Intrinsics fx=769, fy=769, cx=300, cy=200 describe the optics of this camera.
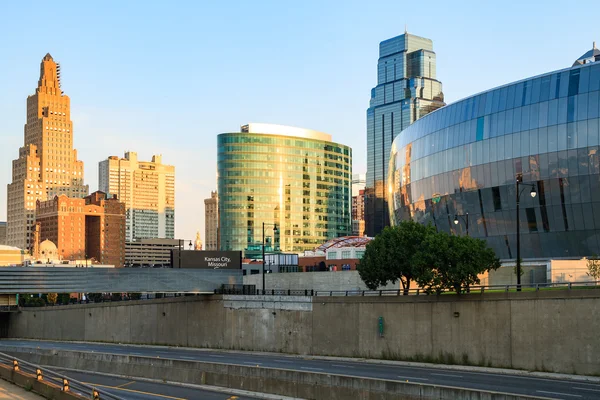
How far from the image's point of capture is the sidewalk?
28.6 meters

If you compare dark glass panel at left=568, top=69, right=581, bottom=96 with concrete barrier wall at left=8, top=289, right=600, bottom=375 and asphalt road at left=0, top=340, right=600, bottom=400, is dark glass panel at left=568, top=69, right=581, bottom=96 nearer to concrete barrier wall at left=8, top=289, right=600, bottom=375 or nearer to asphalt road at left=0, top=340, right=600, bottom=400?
concrete barrier wall at left=8, top=289, right=600, bottom=375

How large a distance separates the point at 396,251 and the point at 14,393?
137 feet

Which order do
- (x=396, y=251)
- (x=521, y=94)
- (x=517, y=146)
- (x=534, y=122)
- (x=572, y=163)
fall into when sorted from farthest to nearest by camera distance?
(x=521, y=94) < (x=517, y=146) < (x=534, y=122) < (x=572, y=163) < (x=396, y=251)

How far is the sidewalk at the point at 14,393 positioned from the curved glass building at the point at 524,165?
2223 inches

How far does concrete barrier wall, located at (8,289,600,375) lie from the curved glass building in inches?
962

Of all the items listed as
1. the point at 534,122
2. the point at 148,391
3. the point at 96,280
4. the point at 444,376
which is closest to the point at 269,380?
the point at 148,391

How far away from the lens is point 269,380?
133 feet

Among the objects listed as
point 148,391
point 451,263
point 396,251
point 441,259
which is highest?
point 396,251

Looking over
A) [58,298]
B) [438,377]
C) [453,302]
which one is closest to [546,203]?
[453,302]

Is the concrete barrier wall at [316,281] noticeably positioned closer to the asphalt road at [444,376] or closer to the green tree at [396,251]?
the green tree at [396,251]

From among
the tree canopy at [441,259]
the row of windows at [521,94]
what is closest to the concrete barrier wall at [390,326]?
the tree canopy at [441,259]

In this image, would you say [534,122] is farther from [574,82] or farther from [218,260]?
[218,260]

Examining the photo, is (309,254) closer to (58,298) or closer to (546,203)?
(58,298)

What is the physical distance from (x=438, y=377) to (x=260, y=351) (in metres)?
31.0
